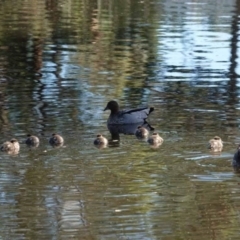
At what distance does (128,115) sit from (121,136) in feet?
4.24

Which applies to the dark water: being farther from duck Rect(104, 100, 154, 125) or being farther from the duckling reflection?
duck Rect(104, 100, 154, 125)

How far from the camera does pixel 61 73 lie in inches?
893

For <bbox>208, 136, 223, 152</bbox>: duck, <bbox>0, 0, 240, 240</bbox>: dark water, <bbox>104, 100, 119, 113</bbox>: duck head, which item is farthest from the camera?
<bbox>104, 100, 119, 113</bbox>: duck head

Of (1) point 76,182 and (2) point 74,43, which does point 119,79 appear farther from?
(1) point 76,182

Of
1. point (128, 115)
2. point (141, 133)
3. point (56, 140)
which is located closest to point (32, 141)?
point (56, 140)

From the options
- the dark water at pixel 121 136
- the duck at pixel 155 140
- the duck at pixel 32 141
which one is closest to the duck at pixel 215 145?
the dark water at pixel 121 136

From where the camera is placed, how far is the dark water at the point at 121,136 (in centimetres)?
1070

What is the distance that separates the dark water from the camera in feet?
35.1

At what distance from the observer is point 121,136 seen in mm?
16109

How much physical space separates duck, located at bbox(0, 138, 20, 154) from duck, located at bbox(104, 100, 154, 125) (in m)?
3.03

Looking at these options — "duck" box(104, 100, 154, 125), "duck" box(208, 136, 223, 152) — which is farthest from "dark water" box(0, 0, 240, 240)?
"duck" box(104, 100, 154, 125)

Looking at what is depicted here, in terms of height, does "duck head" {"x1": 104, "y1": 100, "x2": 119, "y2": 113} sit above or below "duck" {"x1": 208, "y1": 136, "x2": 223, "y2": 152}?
below

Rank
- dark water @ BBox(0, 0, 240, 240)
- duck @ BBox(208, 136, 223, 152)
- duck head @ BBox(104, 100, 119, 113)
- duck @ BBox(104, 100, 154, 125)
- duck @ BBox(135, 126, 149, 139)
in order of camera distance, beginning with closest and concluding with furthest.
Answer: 1. dark water @ BBox(0, 0, 240, 240)
2. duck @ BBox(208, 136, 223, 152)
3. duck @ BBox(135, 126, 149, 139)
4. duck @ BBox(104, 100, 154, 125)
5. duck head @ BBox(104, 100, 119, 113)

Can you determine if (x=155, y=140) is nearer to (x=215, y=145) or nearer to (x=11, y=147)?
(x=215, y=145)
